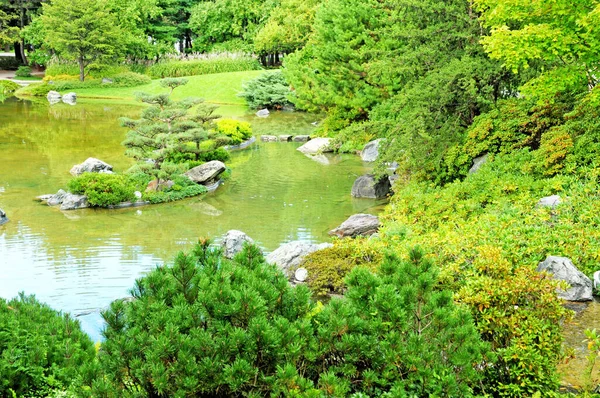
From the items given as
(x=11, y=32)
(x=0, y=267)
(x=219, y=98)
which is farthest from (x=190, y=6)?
(x=0, y=267)

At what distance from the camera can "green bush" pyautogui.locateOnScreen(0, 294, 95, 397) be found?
14.3 ft

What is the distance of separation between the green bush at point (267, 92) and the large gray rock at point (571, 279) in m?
25.6

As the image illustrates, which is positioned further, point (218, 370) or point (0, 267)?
point (0, 267)

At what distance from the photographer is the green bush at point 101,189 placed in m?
13.9

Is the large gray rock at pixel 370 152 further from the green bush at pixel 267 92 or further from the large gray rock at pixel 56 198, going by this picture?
the green bush at pixel 267 92

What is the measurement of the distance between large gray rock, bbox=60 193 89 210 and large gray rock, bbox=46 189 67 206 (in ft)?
0.74

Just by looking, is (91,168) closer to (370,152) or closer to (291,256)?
(370,152)

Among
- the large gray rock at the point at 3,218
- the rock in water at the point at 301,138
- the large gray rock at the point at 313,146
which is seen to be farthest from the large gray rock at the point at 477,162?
the rock in water at the point at 301,138

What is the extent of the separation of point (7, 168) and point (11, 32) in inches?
1204

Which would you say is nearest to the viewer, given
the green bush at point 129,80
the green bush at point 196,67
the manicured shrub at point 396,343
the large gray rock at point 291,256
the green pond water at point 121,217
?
the manicured shrub at point 396,343

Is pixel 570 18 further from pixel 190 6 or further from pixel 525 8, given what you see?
pixel 190 6

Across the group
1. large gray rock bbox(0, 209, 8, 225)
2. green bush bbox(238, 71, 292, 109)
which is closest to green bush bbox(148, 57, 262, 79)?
green bush bbox(238, 71, 292, 109)

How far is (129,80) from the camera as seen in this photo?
38.5m

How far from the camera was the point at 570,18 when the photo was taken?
890 cm
